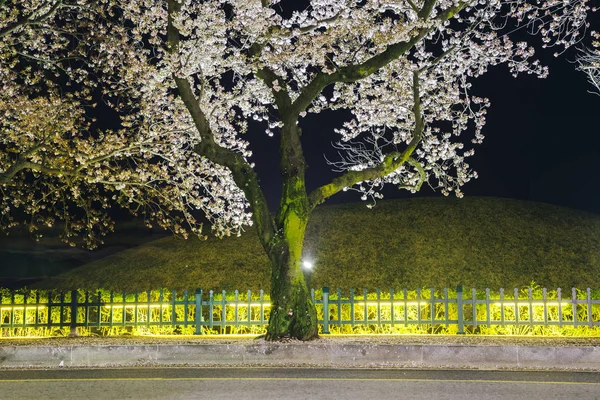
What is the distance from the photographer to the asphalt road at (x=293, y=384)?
350 inches

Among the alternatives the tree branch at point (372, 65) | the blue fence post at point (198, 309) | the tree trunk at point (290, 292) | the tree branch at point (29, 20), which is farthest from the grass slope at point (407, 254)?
the tree branch at point (29, 20)

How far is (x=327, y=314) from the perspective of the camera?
1642cm

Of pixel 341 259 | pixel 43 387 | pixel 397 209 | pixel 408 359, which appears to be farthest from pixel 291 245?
pixel 397 209

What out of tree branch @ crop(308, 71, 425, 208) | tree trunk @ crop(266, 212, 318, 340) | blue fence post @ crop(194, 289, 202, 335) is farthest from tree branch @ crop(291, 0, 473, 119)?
blue fence post @ crop(194, 289, 202, 335)

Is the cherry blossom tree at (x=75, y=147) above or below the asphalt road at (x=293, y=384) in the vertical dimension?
→ above

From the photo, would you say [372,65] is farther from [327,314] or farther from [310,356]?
[310,356]

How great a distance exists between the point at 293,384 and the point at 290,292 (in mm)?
4834

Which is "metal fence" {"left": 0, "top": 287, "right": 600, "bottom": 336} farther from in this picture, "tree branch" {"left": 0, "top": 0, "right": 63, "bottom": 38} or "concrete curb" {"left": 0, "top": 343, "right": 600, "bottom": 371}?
"tree branch" {"left": 0, "top": 0, "right": 63, "bottom": 38}

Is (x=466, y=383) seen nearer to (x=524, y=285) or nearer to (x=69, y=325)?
(x=69, y=325)

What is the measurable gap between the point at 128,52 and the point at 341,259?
12.7m

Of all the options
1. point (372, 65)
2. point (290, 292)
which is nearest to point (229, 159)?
point (290, 292)

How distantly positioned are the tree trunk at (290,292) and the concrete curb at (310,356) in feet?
3.42

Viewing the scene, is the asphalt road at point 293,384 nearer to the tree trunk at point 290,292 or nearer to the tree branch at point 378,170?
the tree trunk at point 290,292

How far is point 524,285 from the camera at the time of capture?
23.5 metres
